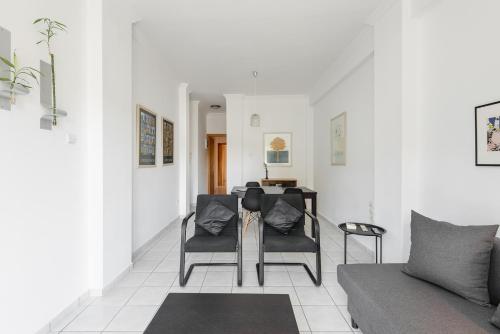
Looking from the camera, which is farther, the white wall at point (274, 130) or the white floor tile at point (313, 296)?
the white wall at point (274, 130)

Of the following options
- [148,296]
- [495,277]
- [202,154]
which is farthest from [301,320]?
[202,154]

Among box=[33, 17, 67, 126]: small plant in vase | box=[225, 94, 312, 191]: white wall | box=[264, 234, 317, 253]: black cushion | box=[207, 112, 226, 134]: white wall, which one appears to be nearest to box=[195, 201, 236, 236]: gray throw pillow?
box=[264, 234, 317, 253]: black cushion

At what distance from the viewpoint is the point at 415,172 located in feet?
8.15

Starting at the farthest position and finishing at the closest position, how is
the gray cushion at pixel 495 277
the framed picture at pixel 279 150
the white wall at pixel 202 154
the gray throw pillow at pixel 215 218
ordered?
the white wall at pixel 202 154
the framed picture at pixel 279 150
the gray throw pillow at pixel 215 218
the gray cushion at pixel 495 277

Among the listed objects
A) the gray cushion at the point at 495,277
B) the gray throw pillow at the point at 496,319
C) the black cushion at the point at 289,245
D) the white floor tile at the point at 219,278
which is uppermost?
the gray cushion at the point at 495,277

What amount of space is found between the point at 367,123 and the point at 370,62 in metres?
0.85

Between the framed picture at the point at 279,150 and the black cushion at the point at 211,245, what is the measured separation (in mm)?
4067

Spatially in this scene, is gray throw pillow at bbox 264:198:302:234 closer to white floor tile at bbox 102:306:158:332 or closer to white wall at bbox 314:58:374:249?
white wall at bbox 314:58:374:249

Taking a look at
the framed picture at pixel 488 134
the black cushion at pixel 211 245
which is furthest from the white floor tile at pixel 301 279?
the framed picture at pixel 488 134

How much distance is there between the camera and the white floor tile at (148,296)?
90.4 inches

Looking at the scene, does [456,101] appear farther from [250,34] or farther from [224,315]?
[250,34]

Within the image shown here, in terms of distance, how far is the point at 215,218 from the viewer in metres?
2.88

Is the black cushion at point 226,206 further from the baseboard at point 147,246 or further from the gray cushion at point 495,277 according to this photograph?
the gray cushion at point 495,277

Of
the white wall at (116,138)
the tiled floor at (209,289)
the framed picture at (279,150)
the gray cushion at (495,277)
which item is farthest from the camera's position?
the framed picture at (279,150)
